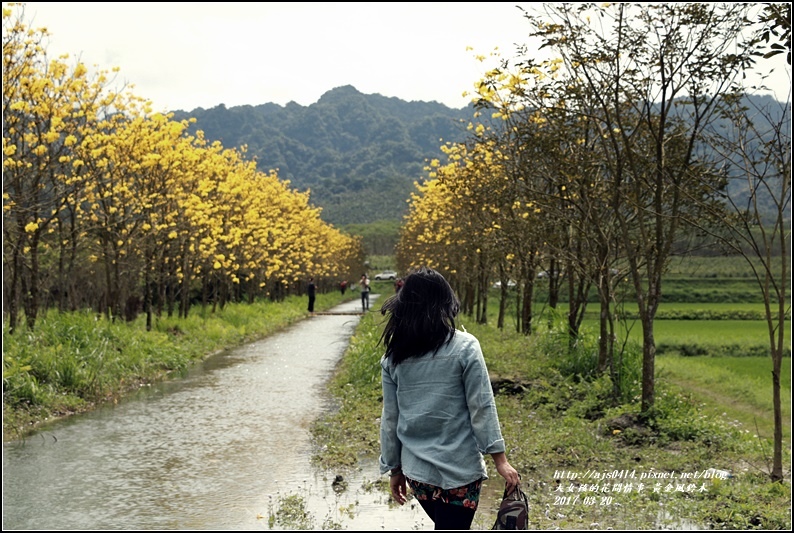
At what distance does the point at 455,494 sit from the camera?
4.19 metres

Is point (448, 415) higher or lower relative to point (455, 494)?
higher

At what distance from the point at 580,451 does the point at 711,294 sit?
4739cm

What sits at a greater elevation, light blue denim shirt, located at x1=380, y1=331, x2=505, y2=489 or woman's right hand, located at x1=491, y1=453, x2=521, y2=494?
light blue denim shirt, located at x1=380, y1=331, x2=505, y2=489

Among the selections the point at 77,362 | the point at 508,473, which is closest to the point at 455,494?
the point at 508,473

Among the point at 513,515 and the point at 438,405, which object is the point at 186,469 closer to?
the point at 438,405

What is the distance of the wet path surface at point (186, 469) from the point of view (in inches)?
284

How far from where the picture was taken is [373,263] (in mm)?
127250

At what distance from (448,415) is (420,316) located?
505mm

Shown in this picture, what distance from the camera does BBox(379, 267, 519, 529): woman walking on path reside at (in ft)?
13.7

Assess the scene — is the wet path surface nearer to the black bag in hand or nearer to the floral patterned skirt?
the floral patterned skirt

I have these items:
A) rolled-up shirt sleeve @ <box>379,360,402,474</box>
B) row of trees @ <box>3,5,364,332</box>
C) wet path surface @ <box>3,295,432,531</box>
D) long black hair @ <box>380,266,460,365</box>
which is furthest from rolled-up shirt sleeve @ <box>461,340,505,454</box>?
row of trees @ <box>3,5,364,332</box>

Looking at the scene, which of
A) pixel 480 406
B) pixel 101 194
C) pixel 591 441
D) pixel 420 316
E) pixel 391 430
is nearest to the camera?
pixel 480 406

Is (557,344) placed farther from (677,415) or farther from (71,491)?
(71,491)

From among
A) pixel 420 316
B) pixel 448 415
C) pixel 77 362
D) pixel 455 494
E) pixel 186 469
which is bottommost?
pixel 186 469
